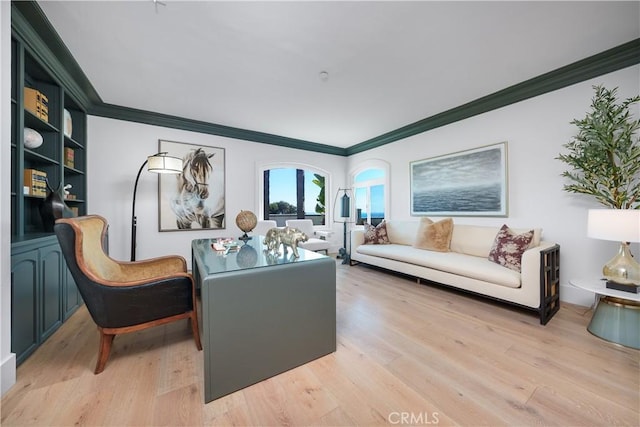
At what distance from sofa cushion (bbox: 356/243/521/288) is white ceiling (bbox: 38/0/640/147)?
214 cm

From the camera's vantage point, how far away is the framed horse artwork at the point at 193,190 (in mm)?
3771

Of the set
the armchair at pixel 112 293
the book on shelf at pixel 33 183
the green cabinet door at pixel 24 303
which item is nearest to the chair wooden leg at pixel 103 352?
the armchair at pixel 112 293

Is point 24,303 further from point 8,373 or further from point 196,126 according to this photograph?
point 196,126

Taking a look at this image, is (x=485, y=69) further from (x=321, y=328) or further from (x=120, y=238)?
(x=120, y=238)

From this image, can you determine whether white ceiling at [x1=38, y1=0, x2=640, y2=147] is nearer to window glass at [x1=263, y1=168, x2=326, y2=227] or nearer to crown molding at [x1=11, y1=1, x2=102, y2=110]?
crown molding at [x1=11, y1=1, x2=102, y2=110]

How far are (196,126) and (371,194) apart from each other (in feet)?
11.8

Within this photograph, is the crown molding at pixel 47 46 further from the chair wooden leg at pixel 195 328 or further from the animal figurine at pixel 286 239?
the chair wooden leg at pixel 195 328

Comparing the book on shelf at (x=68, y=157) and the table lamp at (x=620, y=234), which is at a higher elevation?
the book on shelf at (x=68, y=157)

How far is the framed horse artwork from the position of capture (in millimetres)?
3771

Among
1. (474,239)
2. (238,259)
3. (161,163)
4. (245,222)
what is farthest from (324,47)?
(474,239)

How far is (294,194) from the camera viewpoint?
5.64m

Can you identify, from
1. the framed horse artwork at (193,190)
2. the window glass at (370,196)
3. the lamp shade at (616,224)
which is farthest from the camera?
the window glass at (370,196)

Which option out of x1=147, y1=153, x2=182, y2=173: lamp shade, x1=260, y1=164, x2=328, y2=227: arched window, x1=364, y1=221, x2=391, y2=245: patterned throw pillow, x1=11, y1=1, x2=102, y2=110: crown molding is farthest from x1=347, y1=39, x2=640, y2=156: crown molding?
x1=11, y1=1, x2=102, y2=110: crown molding

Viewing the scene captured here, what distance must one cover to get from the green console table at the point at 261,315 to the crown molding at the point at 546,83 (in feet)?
10.5
